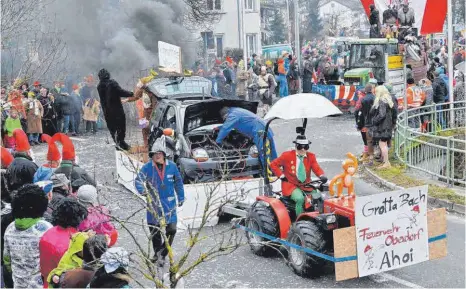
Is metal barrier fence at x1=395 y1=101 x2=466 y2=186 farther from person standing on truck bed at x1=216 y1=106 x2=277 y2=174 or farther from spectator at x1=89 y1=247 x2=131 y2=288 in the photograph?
spectator at x1=89 y1=247 x2=131 y2=288

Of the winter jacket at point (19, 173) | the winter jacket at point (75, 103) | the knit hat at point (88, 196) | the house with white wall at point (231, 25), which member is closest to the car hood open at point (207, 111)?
the winter jacket at point (19, 173)

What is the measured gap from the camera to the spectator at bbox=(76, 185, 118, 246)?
7.09m

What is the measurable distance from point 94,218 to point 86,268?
1483mm

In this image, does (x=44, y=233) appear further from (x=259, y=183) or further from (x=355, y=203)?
(x=259, y=183)

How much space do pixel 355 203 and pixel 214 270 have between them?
2.25m

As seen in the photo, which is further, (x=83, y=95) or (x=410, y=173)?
(x=83, y=95)

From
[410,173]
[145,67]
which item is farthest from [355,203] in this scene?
[145,67]

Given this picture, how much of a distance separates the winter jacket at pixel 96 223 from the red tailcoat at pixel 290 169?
9.53 feet

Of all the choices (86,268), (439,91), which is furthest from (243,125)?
(439,91)

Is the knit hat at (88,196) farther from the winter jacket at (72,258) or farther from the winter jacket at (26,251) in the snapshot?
the winter jacket at (72,258)

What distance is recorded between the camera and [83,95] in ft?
76.8

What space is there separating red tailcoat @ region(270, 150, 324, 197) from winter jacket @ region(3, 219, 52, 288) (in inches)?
150

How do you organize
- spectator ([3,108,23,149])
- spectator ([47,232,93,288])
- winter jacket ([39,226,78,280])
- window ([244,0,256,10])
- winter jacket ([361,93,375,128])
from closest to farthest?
spectator ([47,232,93,288]) → winter jacket ([39,226,78,280]) → spectator ([3,108,23,149]) → winter jacket ([361,93,375,128]) → window ([244,0,256,10])

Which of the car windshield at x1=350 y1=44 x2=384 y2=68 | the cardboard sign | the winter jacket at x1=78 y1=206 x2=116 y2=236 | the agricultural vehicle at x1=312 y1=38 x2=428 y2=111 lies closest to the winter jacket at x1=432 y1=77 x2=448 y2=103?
the cardboard sign
